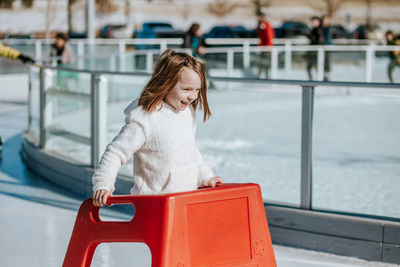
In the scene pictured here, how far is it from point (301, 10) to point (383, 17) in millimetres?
26540

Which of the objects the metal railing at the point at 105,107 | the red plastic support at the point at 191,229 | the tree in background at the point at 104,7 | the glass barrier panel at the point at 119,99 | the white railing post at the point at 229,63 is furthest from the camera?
the tree in background at the point at 104,7

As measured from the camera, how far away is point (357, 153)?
8.12 metres

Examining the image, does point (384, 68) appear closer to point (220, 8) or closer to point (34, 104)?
point (34, 104)

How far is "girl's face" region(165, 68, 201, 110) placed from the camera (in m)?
2.69

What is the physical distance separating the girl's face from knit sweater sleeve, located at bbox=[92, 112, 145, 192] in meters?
0.16

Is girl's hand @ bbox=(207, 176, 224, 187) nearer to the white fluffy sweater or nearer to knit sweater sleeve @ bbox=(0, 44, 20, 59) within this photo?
the white fluffy sweater

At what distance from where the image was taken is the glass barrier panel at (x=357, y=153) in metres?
4.66

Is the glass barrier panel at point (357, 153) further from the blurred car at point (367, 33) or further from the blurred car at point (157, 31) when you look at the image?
the blurred car at point (367, 33)

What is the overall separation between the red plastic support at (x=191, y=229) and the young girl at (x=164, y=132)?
7.4 inches

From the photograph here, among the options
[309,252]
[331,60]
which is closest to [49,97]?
[309,252]

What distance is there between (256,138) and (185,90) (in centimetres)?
624

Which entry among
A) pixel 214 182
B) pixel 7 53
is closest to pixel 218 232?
pixel 214 182

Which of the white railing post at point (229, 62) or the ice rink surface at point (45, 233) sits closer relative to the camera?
the ice rink surface at point (45, 233)

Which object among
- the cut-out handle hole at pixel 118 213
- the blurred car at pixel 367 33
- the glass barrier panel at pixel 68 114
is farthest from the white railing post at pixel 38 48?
the blurred car at pixel 367 33
